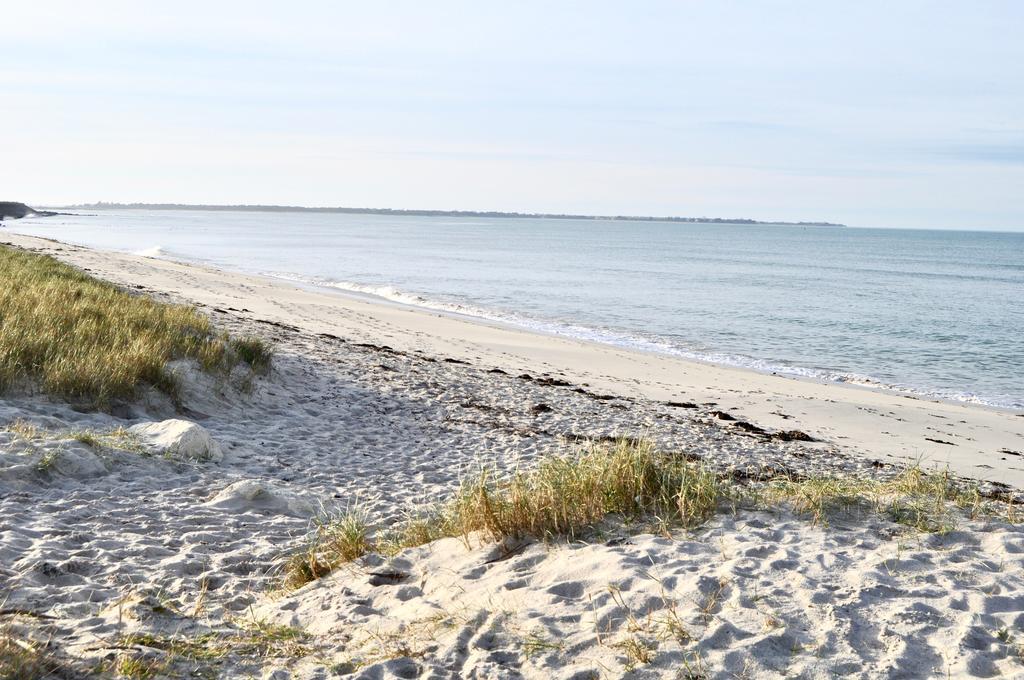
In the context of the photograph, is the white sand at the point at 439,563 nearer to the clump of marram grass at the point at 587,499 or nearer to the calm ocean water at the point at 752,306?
the clump of marram grass at the point at 587,499

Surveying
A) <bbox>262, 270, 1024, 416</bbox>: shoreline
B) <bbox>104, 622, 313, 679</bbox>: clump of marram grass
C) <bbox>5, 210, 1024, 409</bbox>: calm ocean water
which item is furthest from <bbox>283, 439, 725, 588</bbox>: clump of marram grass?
<bbox>5, 210, 1024, 409</bbox>: calm ocean water

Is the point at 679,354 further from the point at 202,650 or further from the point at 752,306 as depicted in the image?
the point at 202,650

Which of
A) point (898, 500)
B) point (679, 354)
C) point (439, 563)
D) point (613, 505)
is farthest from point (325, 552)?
point (679, 354)

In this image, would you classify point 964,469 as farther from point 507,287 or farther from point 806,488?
point 507,287

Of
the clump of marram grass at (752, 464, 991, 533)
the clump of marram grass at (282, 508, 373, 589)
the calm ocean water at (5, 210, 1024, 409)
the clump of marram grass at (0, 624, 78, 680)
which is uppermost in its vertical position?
the clump of marram grass at (752, 464, 991, 533)

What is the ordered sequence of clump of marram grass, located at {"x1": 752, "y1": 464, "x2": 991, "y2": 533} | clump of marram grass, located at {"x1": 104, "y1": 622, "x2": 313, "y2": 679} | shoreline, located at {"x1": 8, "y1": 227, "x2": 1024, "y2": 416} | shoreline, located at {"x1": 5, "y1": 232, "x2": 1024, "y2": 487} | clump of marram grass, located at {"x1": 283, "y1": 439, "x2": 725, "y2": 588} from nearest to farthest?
clump of marram grass, located at {"x1": 104, "y1": 622, "x2": 313, "y2": 679} → clump of marram grass, located at {"x1": 283, "y1": 439, "x2": 725, "y2": 588} → clump of marram grass, located at {"x1": 752, "y1": 464, "x2": 991, "y2": 533} → shoreline, located at {"x1": 5, "y1": 232, "x2": 1024, "y2": 487} → shoreline, located at {"x1": 8, "y1": 227, "x2": 1024, "y2": 416}

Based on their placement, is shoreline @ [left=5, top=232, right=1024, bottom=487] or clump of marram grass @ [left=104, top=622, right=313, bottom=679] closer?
clump of marram grass @ [left=104, top=622, right=313, bottom=679]

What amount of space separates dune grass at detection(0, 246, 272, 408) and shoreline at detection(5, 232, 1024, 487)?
18.8ft

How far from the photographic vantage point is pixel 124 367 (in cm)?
900

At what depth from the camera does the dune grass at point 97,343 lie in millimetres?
8656

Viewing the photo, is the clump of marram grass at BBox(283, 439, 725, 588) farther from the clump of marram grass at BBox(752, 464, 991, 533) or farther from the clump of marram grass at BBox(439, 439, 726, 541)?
the clump of marram grass at BBox(752, 464, 991, 533)

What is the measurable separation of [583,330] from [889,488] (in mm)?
20315

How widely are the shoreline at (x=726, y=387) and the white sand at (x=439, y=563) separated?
0.94 meters

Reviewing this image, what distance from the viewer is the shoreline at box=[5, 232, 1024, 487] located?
1204 centimetres
